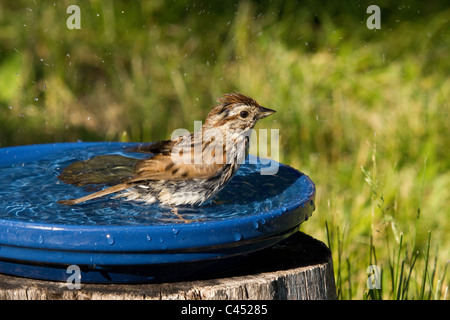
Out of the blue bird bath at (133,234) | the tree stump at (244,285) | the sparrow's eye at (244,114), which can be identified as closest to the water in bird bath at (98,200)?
the blue bird bath at (133,234)

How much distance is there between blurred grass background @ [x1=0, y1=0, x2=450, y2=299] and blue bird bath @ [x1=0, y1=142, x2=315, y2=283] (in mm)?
2122

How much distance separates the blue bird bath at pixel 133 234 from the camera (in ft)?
8.94

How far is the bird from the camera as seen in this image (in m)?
3.61

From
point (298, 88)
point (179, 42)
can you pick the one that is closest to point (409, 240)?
point (298, 88)

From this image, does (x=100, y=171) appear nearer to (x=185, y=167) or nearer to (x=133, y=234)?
(x=185, y=167)

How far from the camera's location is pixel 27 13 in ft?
25.5

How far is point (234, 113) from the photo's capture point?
3.94 metres

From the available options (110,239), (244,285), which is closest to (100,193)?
(110,239)

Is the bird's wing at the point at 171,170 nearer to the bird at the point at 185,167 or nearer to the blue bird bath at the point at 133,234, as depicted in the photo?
the bird at the point at 185,167

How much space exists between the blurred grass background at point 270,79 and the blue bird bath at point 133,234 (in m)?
2.12

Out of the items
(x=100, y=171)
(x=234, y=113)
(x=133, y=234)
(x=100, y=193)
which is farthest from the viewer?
(x=100, y=171)

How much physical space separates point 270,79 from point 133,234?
14.4 ft

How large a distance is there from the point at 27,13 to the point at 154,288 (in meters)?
5.61
